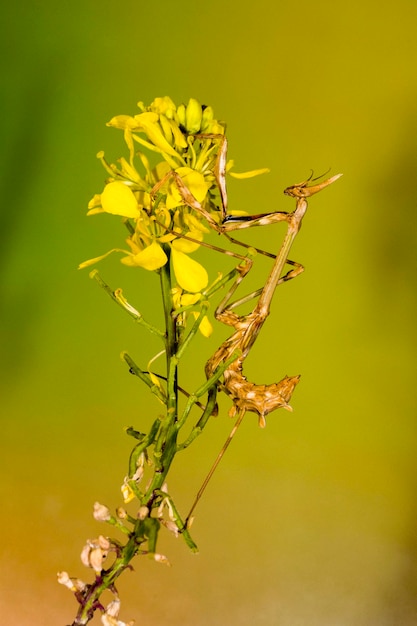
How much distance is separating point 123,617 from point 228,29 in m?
1.18

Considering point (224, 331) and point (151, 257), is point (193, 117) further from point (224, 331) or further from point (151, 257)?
point (224, 331)

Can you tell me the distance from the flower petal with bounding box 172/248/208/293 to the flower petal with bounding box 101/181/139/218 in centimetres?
6

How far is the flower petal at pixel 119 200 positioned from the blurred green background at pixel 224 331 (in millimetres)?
686

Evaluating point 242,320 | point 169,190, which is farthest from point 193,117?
point 242,320

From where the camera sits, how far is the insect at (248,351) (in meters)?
0.59

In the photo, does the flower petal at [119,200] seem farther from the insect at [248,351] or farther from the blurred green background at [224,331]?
the blurred green background at [224,331]

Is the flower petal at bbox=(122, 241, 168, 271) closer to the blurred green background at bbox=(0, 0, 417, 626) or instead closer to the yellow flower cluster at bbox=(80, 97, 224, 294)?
the yellow flower cluster at bbox=(80, 97, 224, 294)

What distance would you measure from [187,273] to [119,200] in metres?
0.10

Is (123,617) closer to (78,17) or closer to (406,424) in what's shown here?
(406,424)

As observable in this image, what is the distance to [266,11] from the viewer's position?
1289mm

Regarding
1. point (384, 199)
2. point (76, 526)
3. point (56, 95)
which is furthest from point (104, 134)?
point (76, 526)

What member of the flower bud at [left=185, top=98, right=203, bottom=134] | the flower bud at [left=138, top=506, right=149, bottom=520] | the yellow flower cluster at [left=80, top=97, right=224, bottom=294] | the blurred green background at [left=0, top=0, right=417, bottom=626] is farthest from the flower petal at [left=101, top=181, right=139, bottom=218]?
the blurred green background at [left=0, top=0, right=417, bottom=626]

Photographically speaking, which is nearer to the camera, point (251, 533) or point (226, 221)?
point (226, 221)

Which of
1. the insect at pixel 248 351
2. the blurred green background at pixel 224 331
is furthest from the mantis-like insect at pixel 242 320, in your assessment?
the blurred green background at pixel 224 331
